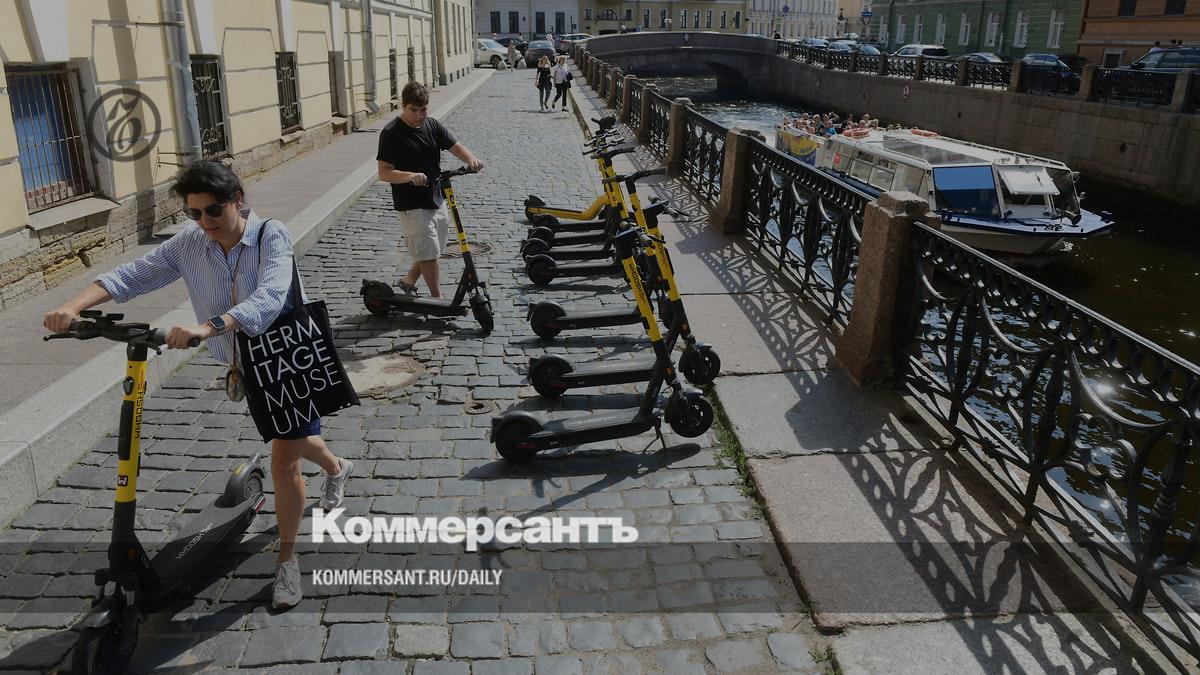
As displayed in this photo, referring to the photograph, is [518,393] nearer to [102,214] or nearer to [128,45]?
[102,214]

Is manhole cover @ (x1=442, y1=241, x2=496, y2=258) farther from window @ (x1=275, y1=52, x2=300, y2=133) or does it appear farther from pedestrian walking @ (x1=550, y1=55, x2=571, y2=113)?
pedestrian walking @ (x1=550, y1=55, x2=571, y2=113)

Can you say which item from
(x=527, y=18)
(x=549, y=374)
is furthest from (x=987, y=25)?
(x=549, y=374)

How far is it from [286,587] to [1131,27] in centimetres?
4359

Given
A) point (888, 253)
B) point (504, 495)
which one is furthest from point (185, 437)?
point (888, 253)

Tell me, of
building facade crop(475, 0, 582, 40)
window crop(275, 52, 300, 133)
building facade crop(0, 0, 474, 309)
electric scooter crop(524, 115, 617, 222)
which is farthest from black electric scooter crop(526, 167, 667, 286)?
building facade crop(475, 0, 582, 40)

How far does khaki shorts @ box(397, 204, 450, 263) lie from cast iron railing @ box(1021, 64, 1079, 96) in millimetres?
23657

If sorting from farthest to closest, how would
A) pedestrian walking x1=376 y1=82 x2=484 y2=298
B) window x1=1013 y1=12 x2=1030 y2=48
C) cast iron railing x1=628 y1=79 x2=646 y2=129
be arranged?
window x1=1013 y1=12 x2=1030 y2=48 < cast iron railing x1=628 y1=79 x2=646 y2=129 < pedestrian walking x1=376 y1=82 x2=484 y2=298

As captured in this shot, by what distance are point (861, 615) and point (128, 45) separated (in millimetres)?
8868

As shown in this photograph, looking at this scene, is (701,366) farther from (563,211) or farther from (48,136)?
(48,136)

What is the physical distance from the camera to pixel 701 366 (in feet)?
18.0

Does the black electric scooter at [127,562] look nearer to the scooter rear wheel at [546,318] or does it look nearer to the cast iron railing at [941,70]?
the scooter rear wheel at [546,318]

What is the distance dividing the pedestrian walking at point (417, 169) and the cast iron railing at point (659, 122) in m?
8.23

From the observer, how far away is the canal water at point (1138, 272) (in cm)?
1378

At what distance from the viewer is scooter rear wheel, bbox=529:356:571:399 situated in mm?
5395
